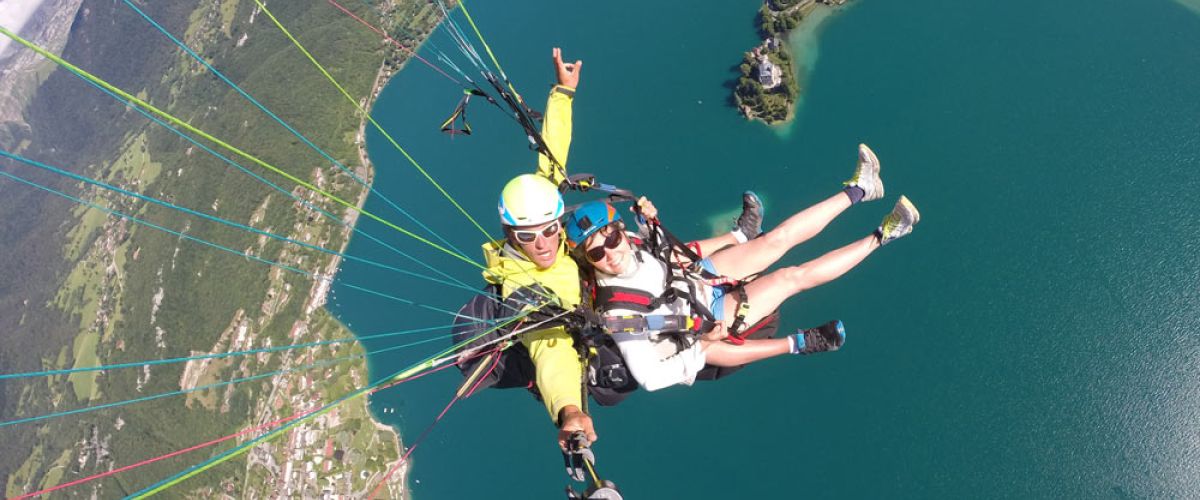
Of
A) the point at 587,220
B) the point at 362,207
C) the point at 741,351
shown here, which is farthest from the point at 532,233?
the point at 362,207

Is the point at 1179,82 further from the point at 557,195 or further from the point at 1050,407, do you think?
the point at 557,195

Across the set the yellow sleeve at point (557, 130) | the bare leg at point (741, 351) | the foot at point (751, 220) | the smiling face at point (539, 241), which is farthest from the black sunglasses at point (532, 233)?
the foot at point (751, 220)

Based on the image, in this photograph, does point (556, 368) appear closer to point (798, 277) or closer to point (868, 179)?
point (798, 277)

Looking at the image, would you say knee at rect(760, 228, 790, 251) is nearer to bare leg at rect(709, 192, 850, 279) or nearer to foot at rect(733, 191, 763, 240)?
bare leg at rect(709, 192, 850, 279)

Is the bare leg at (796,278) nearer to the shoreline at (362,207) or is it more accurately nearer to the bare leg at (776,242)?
the bare leg at (776,242)

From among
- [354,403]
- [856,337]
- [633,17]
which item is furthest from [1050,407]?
[354,403]

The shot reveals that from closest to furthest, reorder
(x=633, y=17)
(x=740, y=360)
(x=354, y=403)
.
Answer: (x=740, y=360) < (x=354, y=403) < (x=633, y=17)
